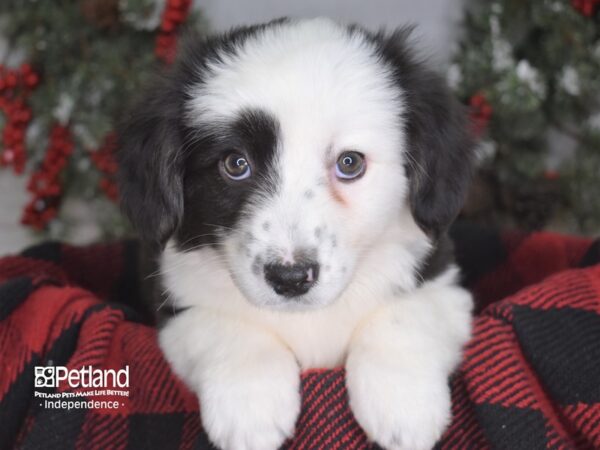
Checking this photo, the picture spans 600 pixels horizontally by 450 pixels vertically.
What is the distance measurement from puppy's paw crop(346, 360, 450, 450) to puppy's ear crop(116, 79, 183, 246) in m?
0.63

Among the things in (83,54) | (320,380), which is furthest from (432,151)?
(83,54)

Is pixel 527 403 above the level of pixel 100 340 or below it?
above

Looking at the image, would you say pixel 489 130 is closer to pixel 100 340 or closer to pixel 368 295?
pixel 368 295

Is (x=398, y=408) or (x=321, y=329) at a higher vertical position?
(x=398, y=408)

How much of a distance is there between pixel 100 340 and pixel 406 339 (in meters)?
0.82

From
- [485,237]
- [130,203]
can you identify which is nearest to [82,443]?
[130,203]

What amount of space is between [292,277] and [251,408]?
1.01ft

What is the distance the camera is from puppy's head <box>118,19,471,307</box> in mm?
1609

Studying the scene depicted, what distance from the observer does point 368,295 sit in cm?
188

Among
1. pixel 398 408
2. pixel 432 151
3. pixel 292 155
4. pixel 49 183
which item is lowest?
pixel 49 183

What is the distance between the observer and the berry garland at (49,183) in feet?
11.4

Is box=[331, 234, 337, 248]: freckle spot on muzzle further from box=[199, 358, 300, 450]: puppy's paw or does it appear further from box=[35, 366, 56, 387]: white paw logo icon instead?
box=[35, 366, 56, 387]: white paw logo icon

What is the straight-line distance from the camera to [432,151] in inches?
71.6

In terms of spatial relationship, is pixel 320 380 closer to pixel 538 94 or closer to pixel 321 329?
pixel 321 329
